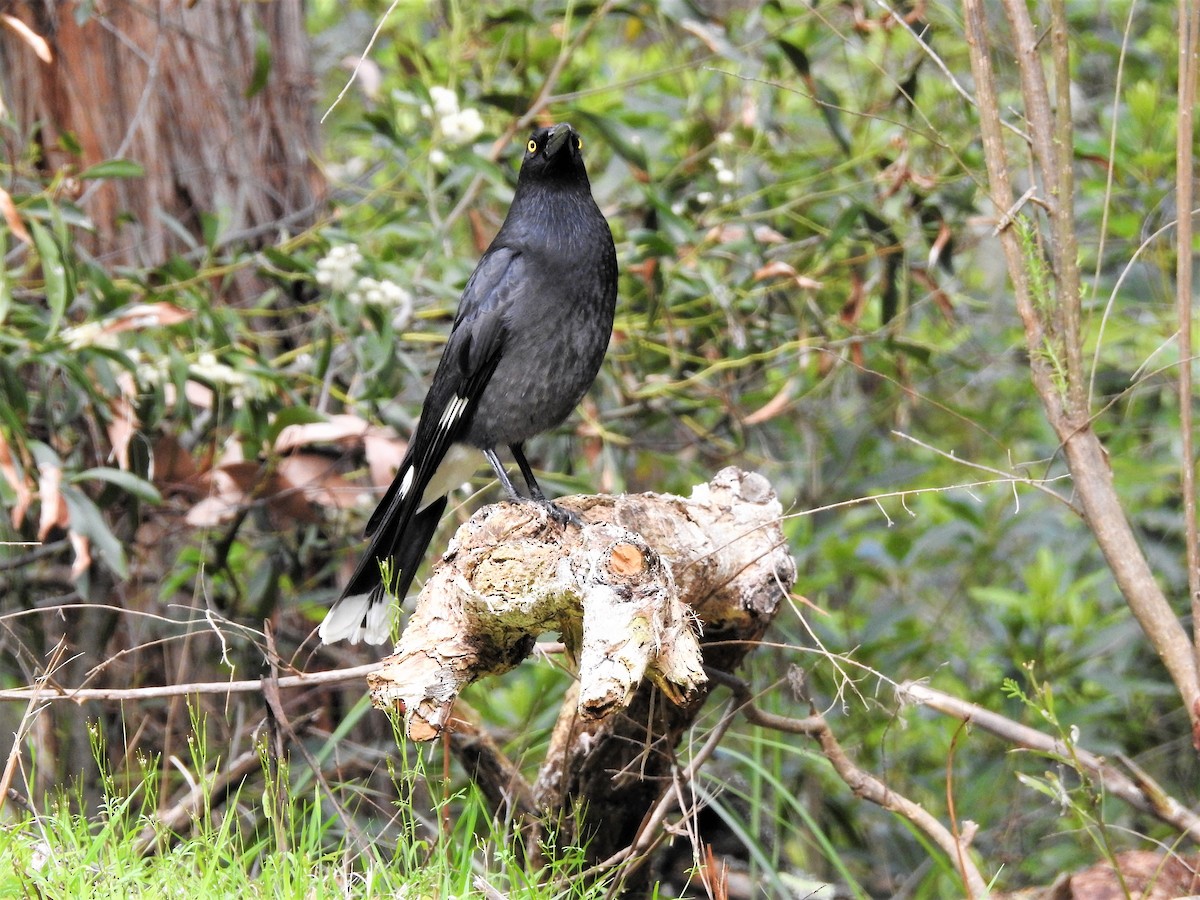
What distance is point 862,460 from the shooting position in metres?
4.94

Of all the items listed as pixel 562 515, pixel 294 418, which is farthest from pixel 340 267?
pixel 562 515

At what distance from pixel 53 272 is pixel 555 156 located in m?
1.32

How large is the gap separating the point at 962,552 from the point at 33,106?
3734 millimetres

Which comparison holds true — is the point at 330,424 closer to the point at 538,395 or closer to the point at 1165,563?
the point at 538,395

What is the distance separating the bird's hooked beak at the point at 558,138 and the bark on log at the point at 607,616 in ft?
3.38

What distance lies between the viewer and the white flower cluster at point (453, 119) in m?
3.80

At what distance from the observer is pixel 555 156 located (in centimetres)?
351

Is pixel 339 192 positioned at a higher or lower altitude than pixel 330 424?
higher

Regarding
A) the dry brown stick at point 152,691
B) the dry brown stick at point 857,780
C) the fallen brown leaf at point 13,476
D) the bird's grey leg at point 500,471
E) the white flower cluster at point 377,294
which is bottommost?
the dry brown stick at point 857,780

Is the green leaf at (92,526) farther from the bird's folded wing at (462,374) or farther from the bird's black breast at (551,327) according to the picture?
the bird's black breast at (551,327)

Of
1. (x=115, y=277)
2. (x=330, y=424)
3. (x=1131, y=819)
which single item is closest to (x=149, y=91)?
(x=115, y=277)

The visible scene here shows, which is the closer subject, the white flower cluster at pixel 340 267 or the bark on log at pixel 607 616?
the bark on log at pixel 607 616

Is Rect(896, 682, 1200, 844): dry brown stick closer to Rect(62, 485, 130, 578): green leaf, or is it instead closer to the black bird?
the black bird

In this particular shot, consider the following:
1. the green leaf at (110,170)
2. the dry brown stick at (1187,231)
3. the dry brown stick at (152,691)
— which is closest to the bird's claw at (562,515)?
the dry brown stick at (152,691)
